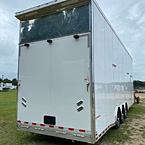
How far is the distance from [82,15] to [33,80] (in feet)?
7.01

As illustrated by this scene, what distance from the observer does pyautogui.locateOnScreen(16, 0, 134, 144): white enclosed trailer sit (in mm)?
3463

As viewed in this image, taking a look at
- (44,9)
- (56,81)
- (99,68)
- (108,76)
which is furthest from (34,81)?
(108,76)

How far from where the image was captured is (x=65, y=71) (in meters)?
3.77

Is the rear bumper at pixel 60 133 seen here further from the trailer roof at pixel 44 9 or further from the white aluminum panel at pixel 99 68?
the trailer roof at pixel 44 9

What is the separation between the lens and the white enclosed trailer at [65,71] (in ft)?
11.4

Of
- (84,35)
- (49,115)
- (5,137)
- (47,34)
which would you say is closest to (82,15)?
(84,35)

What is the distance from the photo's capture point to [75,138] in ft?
11.3

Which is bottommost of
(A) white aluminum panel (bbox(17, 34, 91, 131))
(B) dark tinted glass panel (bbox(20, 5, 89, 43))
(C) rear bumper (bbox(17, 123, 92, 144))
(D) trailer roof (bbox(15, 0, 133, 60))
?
(C) rear bumper (bbox(17, 123, 92, 144))

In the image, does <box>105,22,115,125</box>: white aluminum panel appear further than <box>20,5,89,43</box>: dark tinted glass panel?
Yes

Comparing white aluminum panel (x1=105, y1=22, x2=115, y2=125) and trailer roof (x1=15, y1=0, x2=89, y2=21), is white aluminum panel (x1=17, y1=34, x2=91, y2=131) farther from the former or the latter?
white aluminum panel (x1=105, y1=22, x2=115, y2=125)

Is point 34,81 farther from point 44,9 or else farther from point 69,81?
point 44,9

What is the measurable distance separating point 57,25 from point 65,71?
125cm

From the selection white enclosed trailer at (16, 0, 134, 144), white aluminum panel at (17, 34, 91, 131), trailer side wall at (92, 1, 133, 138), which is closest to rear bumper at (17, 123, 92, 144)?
white enclosed trailer at (16, 0, 134, 144)

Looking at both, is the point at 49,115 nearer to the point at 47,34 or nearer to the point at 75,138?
the point at 75,138
